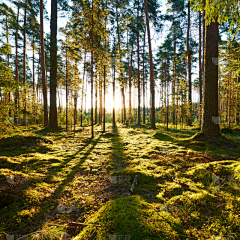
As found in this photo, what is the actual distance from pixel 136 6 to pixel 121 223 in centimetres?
2241

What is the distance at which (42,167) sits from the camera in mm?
4297

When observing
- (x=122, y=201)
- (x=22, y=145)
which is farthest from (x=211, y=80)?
(x=22, y=145)

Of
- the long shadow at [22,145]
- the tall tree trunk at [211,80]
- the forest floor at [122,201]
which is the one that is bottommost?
the forest floor at [122,201]

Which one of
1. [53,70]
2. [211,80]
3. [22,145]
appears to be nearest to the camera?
[211,80]

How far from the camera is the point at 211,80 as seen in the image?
6008 millimetres

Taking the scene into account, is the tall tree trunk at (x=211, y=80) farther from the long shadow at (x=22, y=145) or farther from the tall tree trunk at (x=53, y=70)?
the tall tree trunk at (x=53, y=70)

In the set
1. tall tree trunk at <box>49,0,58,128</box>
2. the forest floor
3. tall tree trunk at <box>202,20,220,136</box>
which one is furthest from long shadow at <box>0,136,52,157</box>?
tall tree trunk at <box>202,20,220,136</box>

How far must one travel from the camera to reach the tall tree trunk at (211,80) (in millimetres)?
5953

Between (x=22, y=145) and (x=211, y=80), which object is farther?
(x=22, y=145)

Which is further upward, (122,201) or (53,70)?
(53,70)

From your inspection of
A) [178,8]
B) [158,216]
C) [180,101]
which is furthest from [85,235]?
[178,8]

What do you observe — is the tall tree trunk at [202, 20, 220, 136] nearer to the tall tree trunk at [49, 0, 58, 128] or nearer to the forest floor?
the forest floor

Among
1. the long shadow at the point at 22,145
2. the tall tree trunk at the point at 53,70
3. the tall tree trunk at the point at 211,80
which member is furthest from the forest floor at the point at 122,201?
the tall tree trunk at the point at 53,70

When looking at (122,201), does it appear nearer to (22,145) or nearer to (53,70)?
(22,145)
